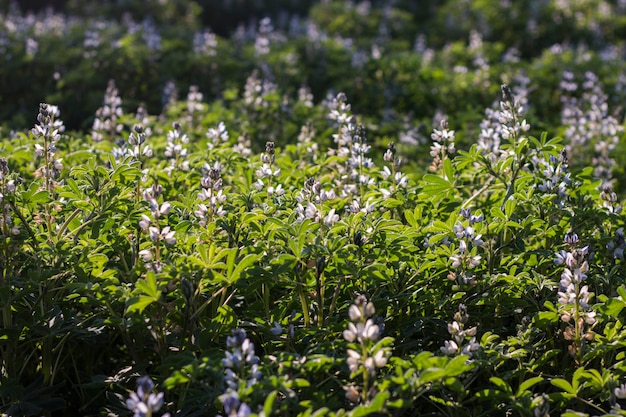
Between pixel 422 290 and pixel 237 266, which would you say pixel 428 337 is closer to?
pixel 422 290

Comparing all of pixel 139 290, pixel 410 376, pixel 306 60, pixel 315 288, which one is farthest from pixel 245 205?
pixel 306 60

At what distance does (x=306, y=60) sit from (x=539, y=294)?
19.7 feet

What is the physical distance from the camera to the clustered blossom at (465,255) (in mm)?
2969

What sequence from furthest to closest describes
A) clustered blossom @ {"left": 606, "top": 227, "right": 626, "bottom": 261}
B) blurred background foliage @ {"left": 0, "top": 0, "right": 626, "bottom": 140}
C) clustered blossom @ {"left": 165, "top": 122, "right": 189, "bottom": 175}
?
blurred background foliage @ {"left": 0, "top": 0, "right": 626, "bottom": 140} < clustered blossom @ {"left": 165, "top": 122, "right": 189, "bottom": 175} < clustered blossom @ {"left": 606, "top": 227, "right": 626, "bottom": 261}

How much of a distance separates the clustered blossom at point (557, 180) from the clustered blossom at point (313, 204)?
110cm

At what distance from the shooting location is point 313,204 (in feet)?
9.85

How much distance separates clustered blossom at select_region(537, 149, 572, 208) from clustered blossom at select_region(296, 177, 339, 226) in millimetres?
1101

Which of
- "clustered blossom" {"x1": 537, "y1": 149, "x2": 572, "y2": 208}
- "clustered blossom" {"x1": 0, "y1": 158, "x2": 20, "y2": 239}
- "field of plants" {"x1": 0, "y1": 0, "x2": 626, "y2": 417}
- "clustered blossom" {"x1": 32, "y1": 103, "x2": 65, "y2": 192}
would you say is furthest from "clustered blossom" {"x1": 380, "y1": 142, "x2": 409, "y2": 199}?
"clustered blossom" {"x1": 0, "y1": 158, "x2": 20, "y2": 239}

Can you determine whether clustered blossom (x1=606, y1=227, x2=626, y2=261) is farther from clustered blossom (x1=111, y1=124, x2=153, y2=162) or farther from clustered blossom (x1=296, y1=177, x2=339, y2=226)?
clustered blossom (x1=111, y1=124, x2=153, y2=162)

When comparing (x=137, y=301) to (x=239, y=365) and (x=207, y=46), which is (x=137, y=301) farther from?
(x=207, y=46)

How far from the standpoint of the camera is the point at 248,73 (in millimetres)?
7750

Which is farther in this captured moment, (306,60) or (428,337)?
(306,60)

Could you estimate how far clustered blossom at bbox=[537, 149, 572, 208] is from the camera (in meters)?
3.43

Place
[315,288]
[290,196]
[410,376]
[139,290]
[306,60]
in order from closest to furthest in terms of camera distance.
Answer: [410,376] → [139,290] → [315,288] → [290,196] → [306,60]
